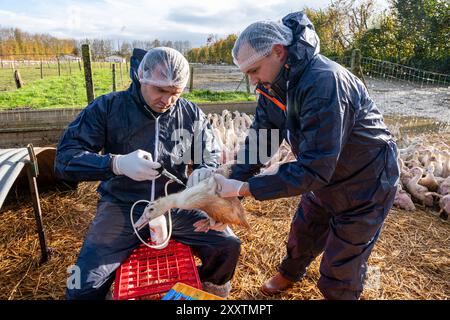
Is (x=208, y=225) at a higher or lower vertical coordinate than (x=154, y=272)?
higher

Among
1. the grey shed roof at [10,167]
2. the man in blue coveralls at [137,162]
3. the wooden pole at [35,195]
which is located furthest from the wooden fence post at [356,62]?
the wooden pole at [35,195]

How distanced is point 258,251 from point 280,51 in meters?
2.38

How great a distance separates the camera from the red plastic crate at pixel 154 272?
7.05 ft

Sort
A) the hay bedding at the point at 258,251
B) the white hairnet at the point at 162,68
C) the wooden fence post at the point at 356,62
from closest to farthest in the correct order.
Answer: the white hairnet at the point at 162,68, the hay bedding at the point at 258,251, the wooden fence post at the point at 356,62

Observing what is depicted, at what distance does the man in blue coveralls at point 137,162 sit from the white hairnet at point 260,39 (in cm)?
65

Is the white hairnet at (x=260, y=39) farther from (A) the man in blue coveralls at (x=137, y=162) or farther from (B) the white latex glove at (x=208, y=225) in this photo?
(B) the white latex glove at (x=208, y=225)

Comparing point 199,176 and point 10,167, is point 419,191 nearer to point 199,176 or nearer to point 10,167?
point 199,176

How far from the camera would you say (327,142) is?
6.45 ft

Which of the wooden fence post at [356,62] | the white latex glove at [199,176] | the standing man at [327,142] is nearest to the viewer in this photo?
the standing man at [327,142]

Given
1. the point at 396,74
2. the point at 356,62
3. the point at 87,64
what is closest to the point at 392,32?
the point at 396,74

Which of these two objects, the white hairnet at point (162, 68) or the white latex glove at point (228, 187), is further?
the white hairnet at point (162, 68)

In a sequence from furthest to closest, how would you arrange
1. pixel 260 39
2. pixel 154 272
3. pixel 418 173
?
pixel 418 173
pixel 154 272
pixel 260 39

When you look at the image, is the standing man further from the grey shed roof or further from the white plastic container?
the grey shed roof

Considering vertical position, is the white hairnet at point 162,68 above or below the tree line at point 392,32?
below
